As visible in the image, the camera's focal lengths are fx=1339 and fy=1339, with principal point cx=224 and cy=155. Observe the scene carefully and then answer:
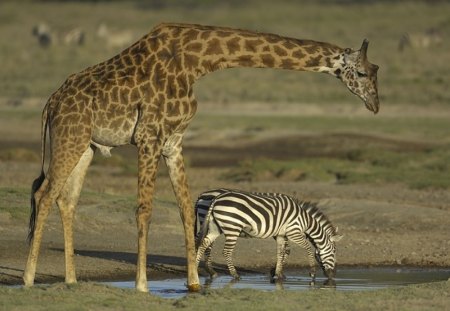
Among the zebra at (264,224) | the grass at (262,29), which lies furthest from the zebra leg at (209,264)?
the grass at (262,29)

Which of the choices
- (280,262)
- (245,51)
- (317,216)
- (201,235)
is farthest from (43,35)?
(245,51)

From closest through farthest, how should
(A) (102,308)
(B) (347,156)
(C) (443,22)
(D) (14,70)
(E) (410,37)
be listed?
(A) (102,308) → (B) (347,156) → (D) (14,70) → (E) (410,37) → (C) (443,22)

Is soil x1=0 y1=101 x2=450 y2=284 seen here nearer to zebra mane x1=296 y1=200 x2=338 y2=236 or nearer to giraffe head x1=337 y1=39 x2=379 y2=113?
zebra mane x1=296 y1=200 x2=338 y2=236

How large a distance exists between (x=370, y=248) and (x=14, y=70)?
117 ft

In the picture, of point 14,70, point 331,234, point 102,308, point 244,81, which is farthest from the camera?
point 14,70

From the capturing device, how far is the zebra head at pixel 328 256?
46.6 ft

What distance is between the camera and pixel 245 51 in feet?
40.4

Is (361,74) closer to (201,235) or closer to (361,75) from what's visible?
(361,75)

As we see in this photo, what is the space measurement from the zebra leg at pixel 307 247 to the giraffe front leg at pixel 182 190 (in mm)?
1951

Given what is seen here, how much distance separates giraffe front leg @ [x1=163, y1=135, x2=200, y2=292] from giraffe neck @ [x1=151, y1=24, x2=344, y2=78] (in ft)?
2.29

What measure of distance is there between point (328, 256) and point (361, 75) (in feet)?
9.41

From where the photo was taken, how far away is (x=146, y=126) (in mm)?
11906

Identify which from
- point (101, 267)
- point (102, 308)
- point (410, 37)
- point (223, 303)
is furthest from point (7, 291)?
point (410, 37)

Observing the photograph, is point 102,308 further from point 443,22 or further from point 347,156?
point 443,22
